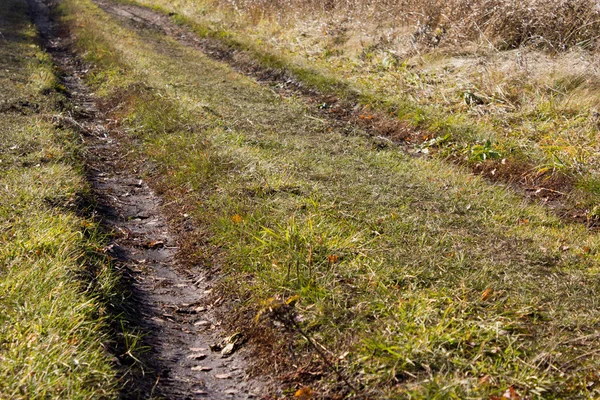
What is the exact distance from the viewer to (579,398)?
115 inches

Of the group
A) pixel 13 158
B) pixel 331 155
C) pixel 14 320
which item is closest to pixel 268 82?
pixel 331 155

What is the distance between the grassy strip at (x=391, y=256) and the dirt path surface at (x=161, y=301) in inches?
12.3

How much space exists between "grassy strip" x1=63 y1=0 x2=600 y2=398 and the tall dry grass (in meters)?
4.15

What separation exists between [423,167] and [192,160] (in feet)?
9.08

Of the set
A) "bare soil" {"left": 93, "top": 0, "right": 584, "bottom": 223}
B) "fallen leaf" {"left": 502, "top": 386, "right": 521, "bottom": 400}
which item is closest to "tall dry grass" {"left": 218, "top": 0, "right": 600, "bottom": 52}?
"bare soil" {"left": 93, "top": 0, "right": 584, "bottom": 223}

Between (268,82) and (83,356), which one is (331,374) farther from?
(268,82)

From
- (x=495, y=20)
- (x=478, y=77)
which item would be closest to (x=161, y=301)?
(x=478, y=77)

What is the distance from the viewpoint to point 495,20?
966cm

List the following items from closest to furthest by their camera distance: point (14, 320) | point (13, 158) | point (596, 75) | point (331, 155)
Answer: point (14, 320), point (13, 158), point (331, 155), point (596, 75)

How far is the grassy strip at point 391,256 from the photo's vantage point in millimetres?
3125

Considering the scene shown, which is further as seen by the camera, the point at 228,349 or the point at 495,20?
the point at 495,20

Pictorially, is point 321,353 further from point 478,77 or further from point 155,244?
point 478,77

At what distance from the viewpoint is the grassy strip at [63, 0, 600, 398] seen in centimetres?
312

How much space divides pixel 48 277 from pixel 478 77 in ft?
Result: 24.8
